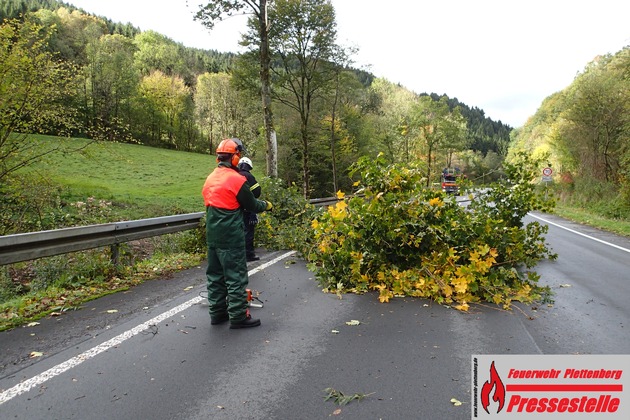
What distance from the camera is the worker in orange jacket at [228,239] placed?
177 inches

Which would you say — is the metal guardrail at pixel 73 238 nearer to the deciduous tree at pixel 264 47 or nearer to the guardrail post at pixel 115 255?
the guardrail post at pixel 115 255

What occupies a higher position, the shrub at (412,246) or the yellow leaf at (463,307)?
the shrub at (412,246)

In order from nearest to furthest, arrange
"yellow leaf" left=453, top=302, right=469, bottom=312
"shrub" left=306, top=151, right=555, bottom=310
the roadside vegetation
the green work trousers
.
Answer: the green work trousers → "yellow leaf" left=453, top=302, right=469, bottom=312 → "shrub" left=306, top=151, right=555, bottom=310 → the roadside vegetation

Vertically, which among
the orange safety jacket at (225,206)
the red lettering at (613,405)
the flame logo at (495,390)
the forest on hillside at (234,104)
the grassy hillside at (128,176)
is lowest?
the grassy hillside at (128,176)

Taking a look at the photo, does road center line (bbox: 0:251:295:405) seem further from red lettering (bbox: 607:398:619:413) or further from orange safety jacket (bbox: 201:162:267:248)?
red lettering (bbox: 607:398:619:413)

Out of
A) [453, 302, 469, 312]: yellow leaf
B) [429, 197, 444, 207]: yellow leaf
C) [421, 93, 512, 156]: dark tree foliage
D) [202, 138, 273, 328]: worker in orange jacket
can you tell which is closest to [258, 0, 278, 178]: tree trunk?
[429, 197, 444, 207]: yellow leaf

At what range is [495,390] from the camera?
8.39ft

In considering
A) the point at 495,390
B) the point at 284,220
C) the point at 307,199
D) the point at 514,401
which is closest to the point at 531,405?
the point at 514,401

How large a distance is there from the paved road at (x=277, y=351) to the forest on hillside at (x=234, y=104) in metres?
4.36

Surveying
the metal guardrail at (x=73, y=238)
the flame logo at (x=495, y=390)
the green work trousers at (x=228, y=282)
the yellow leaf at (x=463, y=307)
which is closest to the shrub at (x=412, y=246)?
the yellow leaf at (x=463, y=307)

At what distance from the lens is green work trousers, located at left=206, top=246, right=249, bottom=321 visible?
4.46m

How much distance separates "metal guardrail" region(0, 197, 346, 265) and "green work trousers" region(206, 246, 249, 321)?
265 cm

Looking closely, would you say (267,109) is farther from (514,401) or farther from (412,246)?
(514,401)

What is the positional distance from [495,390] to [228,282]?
290 centimetres
